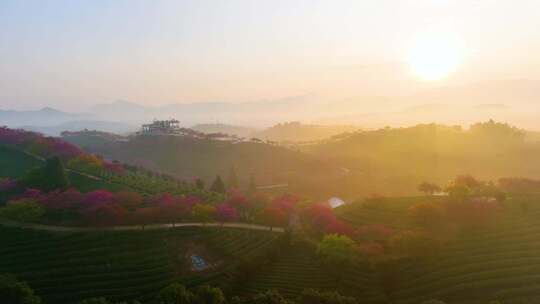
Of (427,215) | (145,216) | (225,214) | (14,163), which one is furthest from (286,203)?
(14,163)

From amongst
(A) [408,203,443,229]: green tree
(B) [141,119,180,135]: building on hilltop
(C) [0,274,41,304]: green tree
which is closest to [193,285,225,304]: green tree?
(C) [0,274,41,304]: green tree

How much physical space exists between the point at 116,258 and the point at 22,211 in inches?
595

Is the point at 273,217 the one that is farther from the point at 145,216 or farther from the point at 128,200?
the point at 128,200

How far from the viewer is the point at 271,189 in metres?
99.6

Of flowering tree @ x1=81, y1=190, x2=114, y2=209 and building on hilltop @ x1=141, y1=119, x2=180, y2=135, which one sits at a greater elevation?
Answer: building on hilltop @ x1=141, y1=119, x2=180, y2=135

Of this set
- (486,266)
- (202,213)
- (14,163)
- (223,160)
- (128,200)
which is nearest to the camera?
(486,266)

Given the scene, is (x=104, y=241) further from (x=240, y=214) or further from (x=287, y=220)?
(x=287, y=220)

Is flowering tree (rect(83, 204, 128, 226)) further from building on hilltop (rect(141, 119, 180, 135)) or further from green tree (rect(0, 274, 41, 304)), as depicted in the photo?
building on hilltop (rect(141, 119, 180, 135))

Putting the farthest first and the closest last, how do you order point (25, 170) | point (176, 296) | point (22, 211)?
point (25, 170) < point (22, 211) < point (176, 296)

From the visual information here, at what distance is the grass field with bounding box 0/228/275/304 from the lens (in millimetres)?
38969

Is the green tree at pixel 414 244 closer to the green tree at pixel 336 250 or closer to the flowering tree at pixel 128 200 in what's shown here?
the green tree at pixel 336 250

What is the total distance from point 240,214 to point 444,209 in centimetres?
2543

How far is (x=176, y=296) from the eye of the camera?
32.7m

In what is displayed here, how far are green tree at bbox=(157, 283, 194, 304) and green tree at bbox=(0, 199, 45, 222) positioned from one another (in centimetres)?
2555
